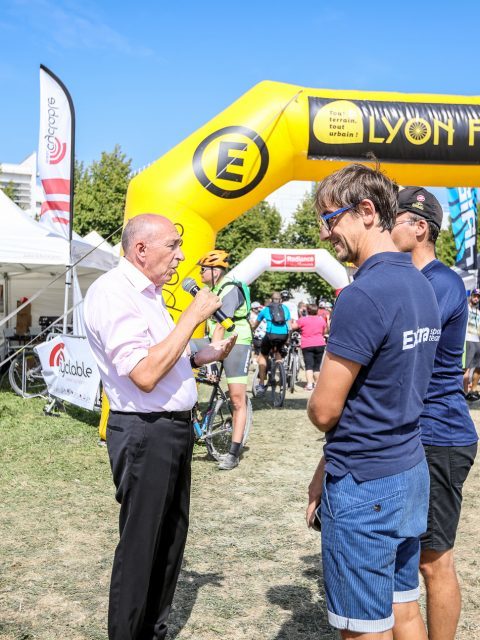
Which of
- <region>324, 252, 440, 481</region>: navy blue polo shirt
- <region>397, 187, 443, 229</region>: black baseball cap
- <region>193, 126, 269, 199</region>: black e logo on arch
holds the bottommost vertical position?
<region>324, 252, 440, 481</region>: navy blue polo shirt

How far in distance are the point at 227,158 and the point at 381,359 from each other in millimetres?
5398

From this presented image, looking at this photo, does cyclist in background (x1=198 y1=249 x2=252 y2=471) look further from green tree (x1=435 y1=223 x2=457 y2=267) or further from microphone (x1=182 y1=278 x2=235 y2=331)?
green tree (x1=435 y1=223 x2=457 y2=267)

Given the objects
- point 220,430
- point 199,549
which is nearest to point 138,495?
point 199,549

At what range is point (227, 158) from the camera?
6.81 meters

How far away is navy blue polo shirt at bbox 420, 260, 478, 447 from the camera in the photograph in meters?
2.39

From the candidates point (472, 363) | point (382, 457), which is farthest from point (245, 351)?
point (472, 363)

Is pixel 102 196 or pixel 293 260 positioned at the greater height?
pixel 102 196

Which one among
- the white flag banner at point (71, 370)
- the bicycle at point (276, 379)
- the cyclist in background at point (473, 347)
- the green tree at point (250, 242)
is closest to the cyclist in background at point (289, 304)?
the bicycle at point (276, 379)

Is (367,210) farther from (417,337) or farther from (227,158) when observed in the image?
(227,158)

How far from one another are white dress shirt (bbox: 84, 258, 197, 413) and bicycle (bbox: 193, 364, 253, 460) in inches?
145

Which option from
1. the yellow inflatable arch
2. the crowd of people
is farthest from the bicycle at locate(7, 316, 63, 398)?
the crowd of people

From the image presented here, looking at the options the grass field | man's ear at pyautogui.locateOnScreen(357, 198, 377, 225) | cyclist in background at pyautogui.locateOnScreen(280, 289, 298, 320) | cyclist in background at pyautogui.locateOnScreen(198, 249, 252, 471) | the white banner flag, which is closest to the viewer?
man's ear at pyautogui.locateOnScreen(357, 198, 377, 225)

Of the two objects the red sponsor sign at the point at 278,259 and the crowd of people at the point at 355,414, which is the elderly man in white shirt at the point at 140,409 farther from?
the red sponsor sign at the point at 278,259

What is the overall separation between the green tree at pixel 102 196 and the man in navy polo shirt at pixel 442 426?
2766cm
